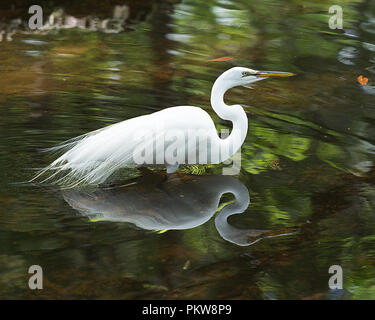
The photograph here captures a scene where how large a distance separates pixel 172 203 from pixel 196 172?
21.8 inches

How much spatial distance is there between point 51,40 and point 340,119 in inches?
144

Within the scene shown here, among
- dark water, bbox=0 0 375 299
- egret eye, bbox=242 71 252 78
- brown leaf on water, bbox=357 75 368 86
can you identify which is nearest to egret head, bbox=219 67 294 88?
egret eye, bbox=242 71 252 78

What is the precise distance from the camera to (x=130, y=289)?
12.1 ft

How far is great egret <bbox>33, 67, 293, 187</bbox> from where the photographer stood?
4840 mm

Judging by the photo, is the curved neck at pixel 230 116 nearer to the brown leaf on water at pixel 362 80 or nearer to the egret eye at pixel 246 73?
the egret eye at pixel 246 73

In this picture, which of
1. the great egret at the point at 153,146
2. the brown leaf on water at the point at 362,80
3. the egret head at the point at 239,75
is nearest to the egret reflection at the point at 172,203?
the great egret at the point at 153,146

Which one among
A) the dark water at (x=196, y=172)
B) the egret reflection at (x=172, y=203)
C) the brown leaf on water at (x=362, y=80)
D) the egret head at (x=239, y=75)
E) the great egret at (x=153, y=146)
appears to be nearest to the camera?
the dark water at (x=196, y=172)

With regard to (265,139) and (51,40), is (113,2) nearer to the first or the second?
(51,40)

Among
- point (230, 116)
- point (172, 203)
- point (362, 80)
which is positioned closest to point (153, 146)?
point (172, 203)

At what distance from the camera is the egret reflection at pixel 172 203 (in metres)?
4.41

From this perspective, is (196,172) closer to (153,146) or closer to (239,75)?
(153,146)

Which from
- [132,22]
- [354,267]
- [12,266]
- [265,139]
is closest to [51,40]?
[132,22]

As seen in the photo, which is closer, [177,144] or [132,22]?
[177,144]

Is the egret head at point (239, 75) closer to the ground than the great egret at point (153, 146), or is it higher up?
higher up
